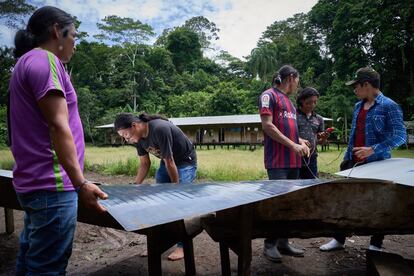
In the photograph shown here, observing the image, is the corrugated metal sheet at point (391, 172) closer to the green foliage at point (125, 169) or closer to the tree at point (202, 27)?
the green foliage at point (125, 169)

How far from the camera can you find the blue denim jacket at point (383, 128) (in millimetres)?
3107

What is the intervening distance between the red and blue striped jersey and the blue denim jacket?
0.69 m

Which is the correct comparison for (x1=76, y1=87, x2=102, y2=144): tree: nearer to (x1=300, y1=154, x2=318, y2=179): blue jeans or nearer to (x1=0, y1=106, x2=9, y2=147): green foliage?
(x1=0, y1=106, x2=9, y2=147): green foliage

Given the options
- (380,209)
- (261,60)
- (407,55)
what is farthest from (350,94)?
(380,209)

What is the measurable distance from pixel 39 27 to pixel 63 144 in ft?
2.07

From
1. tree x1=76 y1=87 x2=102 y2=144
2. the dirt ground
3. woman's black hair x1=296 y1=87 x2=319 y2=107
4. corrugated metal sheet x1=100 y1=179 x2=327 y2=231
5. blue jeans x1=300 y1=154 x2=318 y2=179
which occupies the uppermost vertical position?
tree x1=76 y1=87 x2=102 y2=144

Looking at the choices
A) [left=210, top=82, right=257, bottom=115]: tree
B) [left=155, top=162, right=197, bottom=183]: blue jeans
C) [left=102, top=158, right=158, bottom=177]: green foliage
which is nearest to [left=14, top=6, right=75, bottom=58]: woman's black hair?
[left=155, top=162, right=197, bottom=183]: blue jeans

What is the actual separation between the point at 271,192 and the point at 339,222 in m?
0.59

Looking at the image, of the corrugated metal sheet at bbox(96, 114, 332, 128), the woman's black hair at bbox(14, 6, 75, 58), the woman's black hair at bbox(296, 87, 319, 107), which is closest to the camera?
the woman's black hair at bbox(14, 6, 75, 58)

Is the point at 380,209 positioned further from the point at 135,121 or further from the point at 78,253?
the point at 78,253

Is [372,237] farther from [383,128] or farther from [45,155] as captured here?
[45,155]

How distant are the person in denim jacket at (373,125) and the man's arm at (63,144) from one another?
238cm

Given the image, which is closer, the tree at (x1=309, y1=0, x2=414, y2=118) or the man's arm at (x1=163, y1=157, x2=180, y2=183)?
the man's arm at (x1=163, y1=157, x2=180, y2=183)

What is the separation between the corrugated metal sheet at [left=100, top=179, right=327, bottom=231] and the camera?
1.49 m
